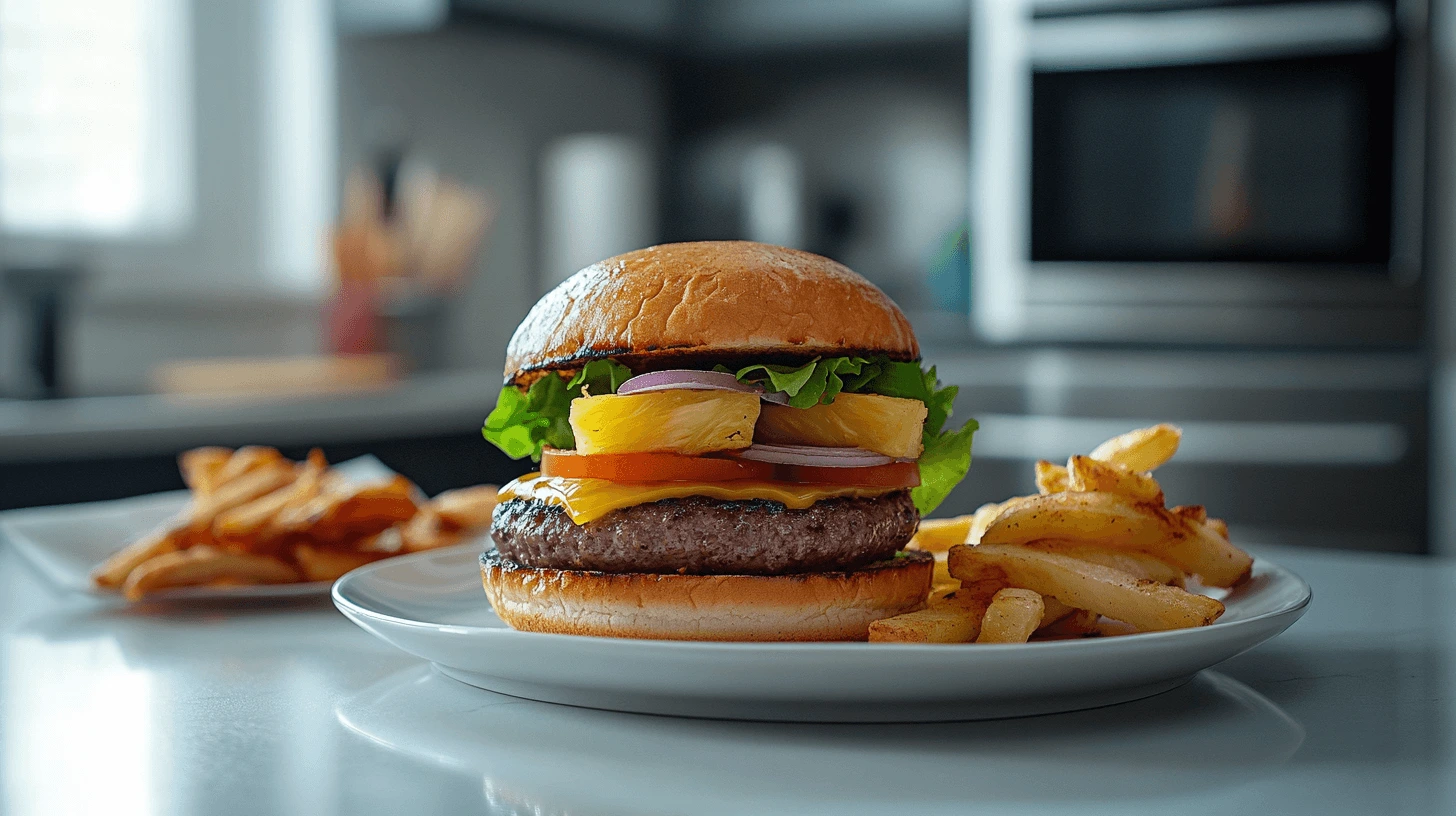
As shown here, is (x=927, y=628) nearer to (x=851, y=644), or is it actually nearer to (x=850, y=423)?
(x=851, y=644)

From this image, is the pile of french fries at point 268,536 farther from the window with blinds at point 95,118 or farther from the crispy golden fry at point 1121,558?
the window with blinds at point 95,118

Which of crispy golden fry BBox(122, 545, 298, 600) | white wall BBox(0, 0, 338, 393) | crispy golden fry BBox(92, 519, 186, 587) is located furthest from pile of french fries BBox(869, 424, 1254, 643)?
white wall BBox(0, 0, 338, 393)

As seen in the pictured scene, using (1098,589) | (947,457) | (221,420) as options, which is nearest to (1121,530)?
(1098,589)

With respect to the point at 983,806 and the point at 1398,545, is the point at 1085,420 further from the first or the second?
the point at 983,806

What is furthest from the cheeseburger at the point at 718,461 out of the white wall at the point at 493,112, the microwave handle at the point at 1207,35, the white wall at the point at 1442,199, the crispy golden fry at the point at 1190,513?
the white wall at the point at 493,112

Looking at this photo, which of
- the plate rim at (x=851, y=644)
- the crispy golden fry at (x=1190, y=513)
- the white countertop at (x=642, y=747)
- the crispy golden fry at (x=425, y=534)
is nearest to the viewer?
the white countertop at (x=642, y=747)

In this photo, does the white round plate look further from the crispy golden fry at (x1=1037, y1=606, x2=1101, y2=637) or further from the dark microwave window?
the dark microwave window

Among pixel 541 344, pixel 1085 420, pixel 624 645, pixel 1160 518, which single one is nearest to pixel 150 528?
pixel 541 344
